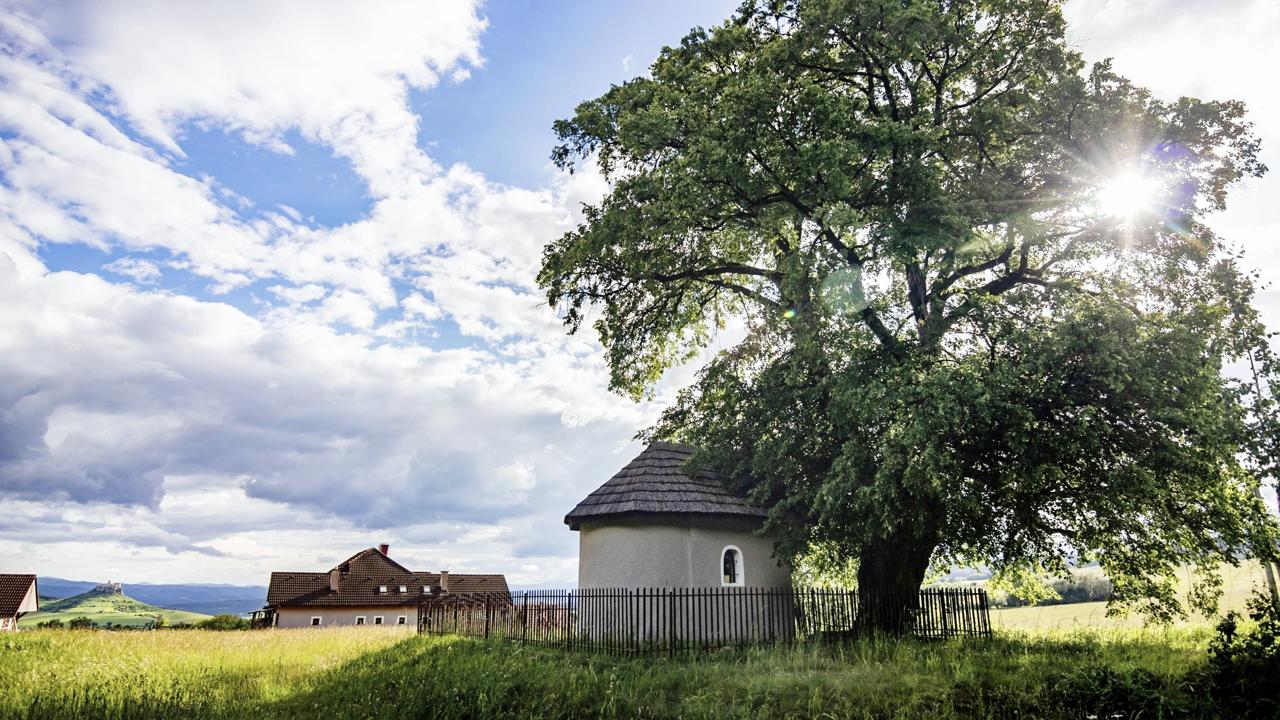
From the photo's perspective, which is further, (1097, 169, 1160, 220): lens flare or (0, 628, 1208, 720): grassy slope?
(1097, 169, 1160, 220): lens flare

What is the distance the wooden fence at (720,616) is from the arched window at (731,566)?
2.31 feet

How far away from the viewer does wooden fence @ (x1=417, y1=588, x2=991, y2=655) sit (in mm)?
15992

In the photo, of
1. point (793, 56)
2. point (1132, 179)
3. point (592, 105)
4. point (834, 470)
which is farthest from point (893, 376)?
point (592, 105)

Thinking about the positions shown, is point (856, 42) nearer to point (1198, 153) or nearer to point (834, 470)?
point (1198, 153)

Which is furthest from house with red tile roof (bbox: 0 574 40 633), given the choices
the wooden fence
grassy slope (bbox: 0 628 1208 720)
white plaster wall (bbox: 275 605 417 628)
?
the wooden fence

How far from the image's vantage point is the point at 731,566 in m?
19.2

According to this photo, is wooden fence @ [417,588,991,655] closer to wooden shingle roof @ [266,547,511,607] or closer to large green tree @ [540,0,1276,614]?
large green tree @ [540,0,1276,614]

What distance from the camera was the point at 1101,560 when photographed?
17672 mm

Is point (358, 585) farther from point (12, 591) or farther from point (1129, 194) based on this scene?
point (1129, 194)

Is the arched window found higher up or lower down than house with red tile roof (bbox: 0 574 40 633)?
higher up

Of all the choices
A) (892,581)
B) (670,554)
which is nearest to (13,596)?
(670,554)

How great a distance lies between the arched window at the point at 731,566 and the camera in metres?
19.0

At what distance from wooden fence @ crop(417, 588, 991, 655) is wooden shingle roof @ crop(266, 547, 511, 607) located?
130 ft

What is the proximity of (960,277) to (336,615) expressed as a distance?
174ft
